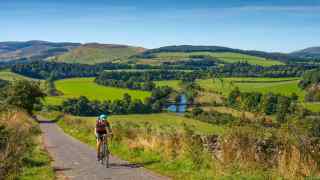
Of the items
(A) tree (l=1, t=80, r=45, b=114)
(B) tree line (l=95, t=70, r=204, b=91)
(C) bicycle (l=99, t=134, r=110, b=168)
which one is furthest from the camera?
(B) tree line (l=95, t=70, r=204, b=91)

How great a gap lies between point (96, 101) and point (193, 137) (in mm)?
95018

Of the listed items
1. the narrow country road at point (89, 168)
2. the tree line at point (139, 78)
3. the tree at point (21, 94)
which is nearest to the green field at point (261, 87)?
the tree line at point (139, 78)

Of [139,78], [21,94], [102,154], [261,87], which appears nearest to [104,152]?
[102,154]

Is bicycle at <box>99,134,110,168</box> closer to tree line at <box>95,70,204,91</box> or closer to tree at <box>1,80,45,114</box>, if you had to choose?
tree at <box>1,80,45,114</box>

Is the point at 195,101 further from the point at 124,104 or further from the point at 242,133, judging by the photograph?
the point at 242,133

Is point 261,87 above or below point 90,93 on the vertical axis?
above

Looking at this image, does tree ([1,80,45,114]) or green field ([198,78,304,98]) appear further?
green field ([198,78,304,98])

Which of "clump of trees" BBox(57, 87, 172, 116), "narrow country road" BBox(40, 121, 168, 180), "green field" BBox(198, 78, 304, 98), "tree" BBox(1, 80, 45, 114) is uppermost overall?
Result: "narrow country road" BBox(40, 121, 168, 180)

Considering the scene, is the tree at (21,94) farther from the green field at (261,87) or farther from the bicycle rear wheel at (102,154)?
the green field at (261,87)

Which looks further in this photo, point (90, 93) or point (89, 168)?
point (90, 93)

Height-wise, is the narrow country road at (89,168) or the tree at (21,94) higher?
the narrow country road at (89,168)

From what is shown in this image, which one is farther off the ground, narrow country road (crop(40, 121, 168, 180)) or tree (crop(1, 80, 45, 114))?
narrow country road (crop(40, 121, 168, 180))

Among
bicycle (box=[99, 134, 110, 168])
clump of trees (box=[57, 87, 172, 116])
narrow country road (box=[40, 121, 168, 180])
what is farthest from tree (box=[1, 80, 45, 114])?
clump of trees (box=[57, 87, 172, 116])

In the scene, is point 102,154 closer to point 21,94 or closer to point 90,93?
point 21,94
